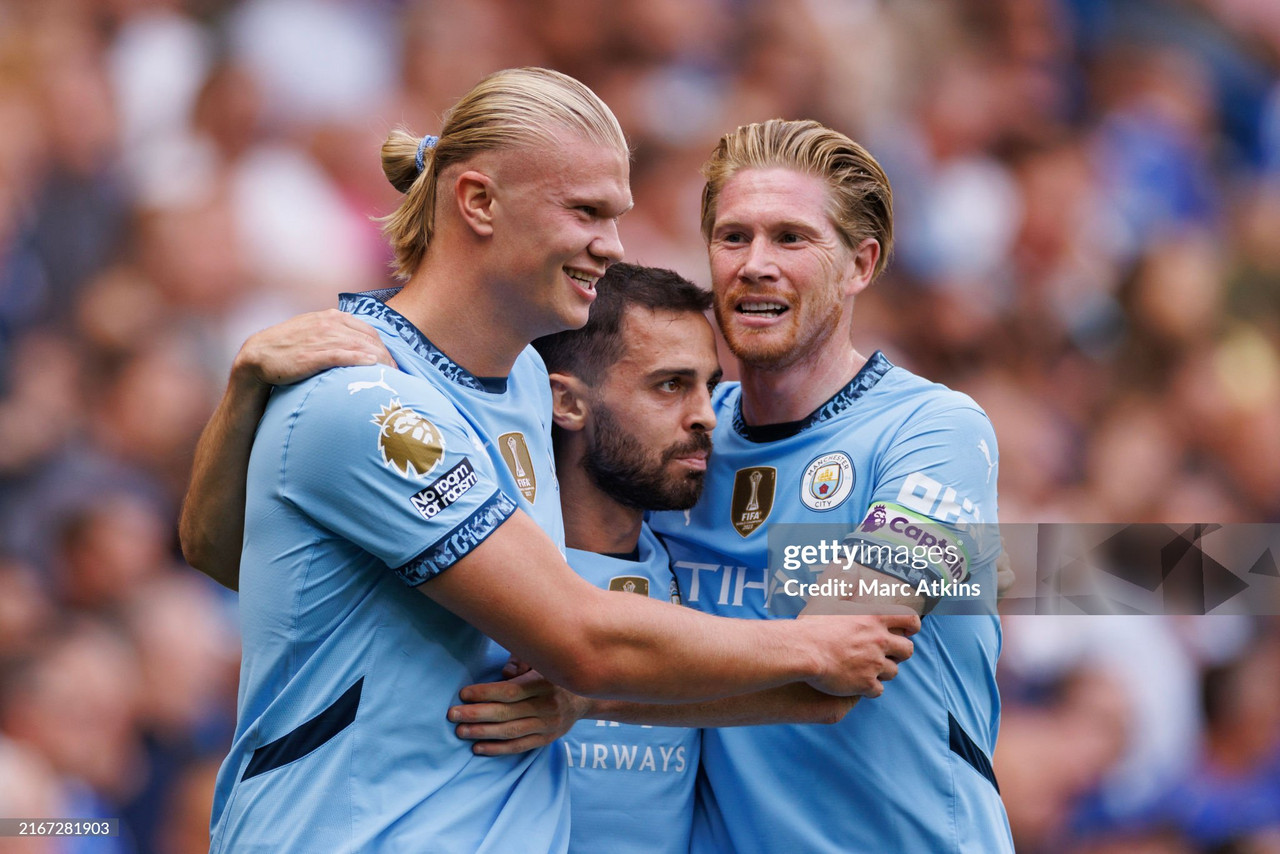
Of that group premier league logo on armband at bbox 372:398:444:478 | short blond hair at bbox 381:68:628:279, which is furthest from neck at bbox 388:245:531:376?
premier league logo on armband at bbox 372:398:444:478

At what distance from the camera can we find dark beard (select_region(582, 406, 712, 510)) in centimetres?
356

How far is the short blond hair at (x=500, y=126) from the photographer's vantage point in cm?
285

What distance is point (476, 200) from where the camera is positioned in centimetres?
285

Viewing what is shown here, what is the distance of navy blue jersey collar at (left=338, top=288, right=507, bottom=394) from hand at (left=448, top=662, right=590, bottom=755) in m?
0.63

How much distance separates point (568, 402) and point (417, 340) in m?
0.97

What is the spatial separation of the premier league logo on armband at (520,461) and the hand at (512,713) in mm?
403

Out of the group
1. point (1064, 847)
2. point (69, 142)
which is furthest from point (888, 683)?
point (69, 142)

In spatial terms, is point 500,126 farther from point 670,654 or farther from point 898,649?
point 898,649

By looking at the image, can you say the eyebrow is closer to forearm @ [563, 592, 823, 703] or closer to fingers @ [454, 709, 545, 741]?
forearm @ [563, 592, 823, 703]

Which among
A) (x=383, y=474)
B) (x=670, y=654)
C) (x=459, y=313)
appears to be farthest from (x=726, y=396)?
(x=383, y=474)

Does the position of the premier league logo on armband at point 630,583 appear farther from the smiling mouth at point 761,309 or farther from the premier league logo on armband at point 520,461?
the smiling mouth at point 761,309

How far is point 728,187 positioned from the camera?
3.88m

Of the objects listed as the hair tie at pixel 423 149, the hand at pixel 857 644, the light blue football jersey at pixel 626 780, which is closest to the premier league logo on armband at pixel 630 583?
the light blue football jersey at pixel 626 780

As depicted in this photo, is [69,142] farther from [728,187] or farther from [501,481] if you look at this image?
[501,481]
